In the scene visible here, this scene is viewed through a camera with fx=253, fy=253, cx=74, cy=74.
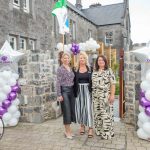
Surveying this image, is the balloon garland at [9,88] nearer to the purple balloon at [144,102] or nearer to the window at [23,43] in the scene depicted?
the purple balloon at [144,102]

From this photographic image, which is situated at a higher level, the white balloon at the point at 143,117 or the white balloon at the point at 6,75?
the white balloon at the point at 6,75

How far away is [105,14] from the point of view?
34062 millimetres

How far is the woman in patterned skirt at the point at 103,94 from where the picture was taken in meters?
5.46

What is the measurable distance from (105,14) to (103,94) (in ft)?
98.6

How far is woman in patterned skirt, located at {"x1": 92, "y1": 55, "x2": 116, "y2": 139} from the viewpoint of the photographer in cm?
546

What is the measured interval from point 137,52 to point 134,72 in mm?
686

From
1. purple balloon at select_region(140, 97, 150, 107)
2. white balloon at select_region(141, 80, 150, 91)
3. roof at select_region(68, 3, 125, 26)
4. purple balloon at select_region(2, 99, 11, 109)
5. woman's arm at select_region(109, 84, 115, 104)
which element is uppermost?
roof at select_region(68, 3, 125, 26)

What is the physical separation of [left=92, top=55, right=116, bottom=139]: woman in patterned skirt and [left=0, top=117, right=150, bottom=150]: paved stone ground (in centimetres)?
32

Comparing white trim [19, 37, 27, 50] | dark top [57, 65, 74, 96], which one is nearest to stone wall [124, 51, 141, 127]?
dark top [57, 65, 74, 96]

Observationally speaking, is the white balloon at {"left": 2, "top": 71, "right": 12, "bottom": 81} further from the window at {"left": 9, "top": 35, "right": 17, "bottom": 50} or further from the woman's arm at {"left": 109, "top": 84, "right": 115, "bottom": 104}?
the window at {"left": 9, "top": 35, "right": 17, "bottom": 50}

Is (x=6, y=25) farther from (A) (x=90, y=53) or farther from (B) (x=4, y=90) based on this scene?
(B) (x=4, y=90)

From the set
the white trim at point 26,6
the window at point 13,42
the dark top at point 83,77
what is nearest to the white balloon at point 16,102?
the dark top at point 83,77

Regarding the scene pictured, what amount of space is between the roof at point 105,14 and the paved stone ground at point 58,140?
87.4 feet

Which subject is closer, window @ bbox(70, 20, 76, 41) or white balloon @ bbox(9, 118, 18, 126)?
white balloon @ bbox(9, 118, 18, 126)
